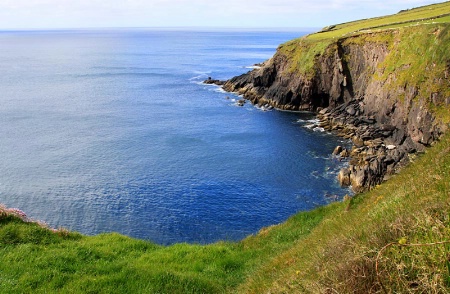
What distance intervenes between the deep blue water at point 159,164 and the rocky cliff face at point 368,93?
182 inches

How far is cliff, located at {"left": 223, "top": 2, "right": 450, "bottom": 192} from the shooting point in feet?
180

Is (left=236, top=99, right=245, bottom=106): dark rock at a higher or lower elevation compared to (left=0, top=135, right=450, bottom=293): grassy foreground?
lower

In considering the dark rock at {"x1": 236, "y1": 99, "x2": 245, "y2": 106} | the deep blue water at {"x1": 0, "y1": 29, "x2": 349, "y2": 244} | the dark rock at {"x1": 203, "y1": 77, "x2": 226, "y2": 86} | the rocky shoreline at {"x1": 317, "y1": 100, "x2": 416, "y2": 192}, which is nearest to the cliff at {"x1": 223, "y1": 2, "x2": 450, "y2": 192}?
the rocky shoreline at {"x1": 317, "y1": 100, "x2": 416, "y2": 192}

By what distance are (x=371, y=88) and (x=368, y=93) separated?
44.4 inches

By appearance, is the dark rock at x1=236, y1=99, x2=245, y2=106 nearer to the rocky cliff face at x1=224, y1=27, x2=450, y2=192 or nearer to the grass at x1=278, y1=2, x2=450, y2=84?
the rocky cliff face at x1=224, y1=27, x2=450, y2=192

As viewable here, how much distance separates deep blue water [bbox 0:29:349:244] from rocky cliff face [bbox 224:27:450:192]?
15.2ft

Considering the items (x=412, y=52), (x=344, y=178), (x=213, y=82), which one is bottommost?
(x=344, y=178)

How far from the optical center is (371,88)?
73688 mm

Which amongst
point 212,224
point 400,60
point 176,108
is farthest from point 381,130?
point 176,108

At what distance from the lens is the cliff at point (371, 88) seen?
54938 millimetres

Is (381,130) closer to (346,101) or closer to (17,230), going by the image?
(346,101)

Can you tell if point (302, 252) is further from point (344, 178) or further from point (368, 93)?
point (368, 93)

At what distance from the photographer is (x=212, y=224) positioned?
1553 inches

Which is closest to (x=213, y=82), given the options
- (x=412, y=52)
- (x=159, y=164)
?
(x=412, y=52)
